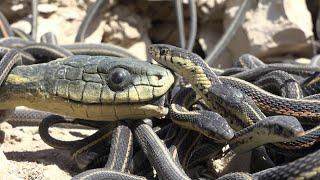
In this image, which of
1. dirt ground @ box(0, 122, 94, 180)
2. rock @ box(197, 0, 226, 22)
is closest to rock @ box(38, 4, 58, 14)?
rock @ box(197, 0, 226, 22)

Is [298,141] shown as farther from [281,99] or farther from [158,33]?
[158,33]

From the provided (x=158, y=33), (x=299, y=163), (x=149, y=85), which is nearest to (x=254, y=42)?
(x=158, y=33)

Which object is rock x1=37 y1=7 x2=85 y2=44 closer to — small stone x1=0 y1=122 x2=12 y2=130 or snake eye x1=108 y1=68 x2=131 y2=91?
small stone x1=0 y1=122 x2=12 y2=130

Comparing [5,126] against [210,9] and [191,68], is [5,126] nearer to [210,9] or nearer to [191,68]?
[191,68]

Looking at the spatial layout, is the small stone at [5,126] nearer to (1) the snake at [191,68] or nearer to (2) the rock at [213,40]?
(1) the snake at [191,68]

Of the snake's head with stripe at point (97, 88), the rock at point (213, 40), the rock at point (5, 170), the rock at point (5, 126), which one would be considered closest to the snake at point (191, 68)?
the snake's head with stripe at point (97, 88)

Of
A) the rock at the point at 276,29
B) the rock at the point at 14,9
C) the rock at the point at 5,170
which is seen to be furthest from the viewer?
the rock at the point at 276,29

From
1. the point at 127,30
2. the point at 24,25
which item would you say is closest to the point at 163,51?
the point at 24,25
